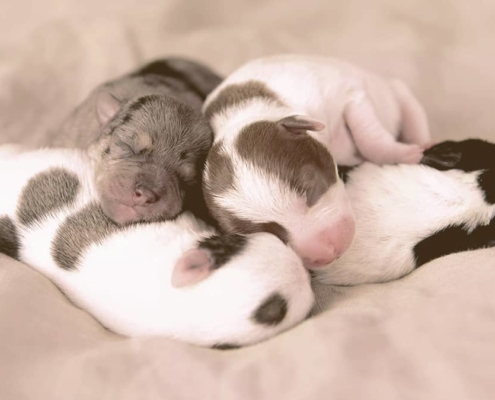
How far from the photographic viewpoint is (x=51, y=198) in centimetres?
207

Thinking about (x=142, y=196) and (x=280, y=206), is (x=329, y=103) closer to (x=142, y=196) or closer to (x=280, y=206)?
(x=280, y=206)

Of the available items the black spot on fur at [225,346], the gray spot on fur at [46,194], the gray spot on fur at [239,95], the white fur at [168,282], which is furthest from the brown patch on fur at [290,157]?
the gray spot on fur at [46,194]

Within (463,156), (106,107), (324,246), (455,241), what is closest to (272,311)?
(324,246)

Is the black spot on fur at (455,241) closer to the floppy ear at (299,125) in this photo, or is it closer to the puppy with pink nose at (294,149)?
the puppy with pink nose at (294,149)

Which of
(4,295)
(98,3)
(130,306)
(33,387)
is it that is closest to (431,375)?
(130,306)

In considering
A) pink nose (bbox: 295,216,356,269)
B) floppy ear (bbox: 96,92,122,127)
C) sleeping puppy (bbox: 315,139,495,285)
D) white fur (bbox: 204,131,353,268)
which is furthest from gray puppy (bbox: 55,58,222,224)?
sleeping puppy (bbox: 315,139,495,285)

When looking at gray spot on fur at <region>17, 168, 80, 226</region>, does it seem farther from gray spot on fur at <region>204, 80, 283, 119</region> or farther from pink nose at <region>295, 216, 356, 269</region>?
pink nose at <region>295, 216, 356, 269</region>

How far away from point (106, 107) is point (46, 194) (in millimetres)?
491

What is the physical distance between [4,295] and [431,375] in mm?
1227

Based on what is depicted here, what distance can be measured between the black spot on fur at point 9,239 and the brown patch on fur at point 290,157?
0.84 metres

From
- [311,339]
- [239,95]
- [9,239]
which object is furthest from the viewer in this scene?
[239,95]

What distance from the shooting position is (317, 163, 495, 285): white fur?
196 cm

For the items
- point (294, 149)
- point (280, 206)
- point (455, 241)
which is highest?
point (294, 149)

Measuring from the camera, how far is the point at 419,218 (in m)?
1.98
